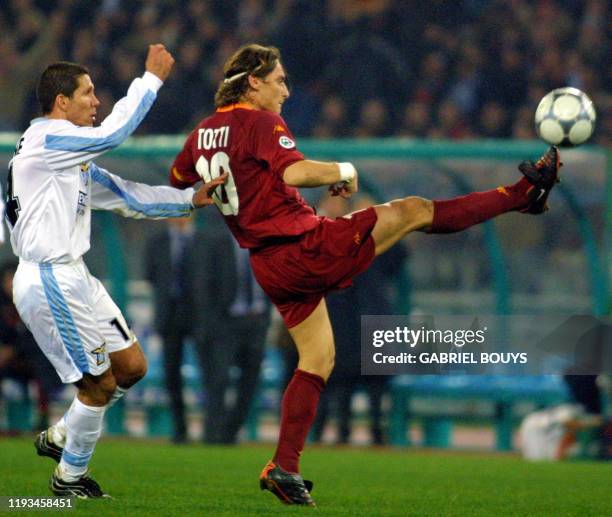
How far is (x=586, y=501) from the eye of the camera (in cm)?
693

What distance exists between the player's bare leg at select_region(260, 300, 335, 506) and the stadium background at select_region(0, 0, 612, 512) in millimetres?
5329

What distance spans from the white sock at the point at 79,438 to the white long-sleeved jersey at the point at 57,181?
2.24 feet

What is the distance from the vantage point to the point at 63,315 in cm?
605

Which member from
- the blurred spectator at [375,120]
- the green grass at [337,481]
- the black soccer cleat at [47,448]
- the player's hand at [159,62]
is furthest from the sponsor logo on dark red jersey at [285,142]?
the blurred spectator at [375,120]

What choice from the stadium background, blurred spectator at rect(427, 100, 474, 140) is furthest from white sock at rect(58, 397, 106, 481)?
blurred spectator at rect(427, 100, 474, 140)

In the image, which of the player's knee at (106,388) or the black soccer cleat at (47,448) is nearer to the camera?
the player's knee at (106,388)

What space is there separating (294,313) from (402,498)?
117 centimetres

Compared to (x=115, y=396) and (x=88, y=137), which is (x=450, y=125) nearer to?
(x=115, y=396)

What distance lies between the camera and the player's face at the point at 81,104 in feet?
20.3

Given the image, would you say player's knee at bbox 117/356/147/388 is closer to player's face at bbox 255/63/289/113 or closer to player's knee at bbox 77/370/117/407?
player's knee at bbox 77/370/117/407

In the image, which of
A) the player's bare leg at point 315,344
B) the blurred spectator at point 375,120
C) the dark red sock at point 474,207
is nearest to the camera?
the player's bare leg at point 315,344

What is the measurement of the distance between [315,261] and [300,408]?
2.20 ft

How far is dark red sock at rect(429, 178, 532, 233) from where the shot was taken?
6445 millimetres

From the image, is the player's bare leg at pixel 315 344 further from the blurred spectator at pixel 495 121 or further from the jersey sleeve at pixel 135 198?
the blurred spectator at pixel 495 121
